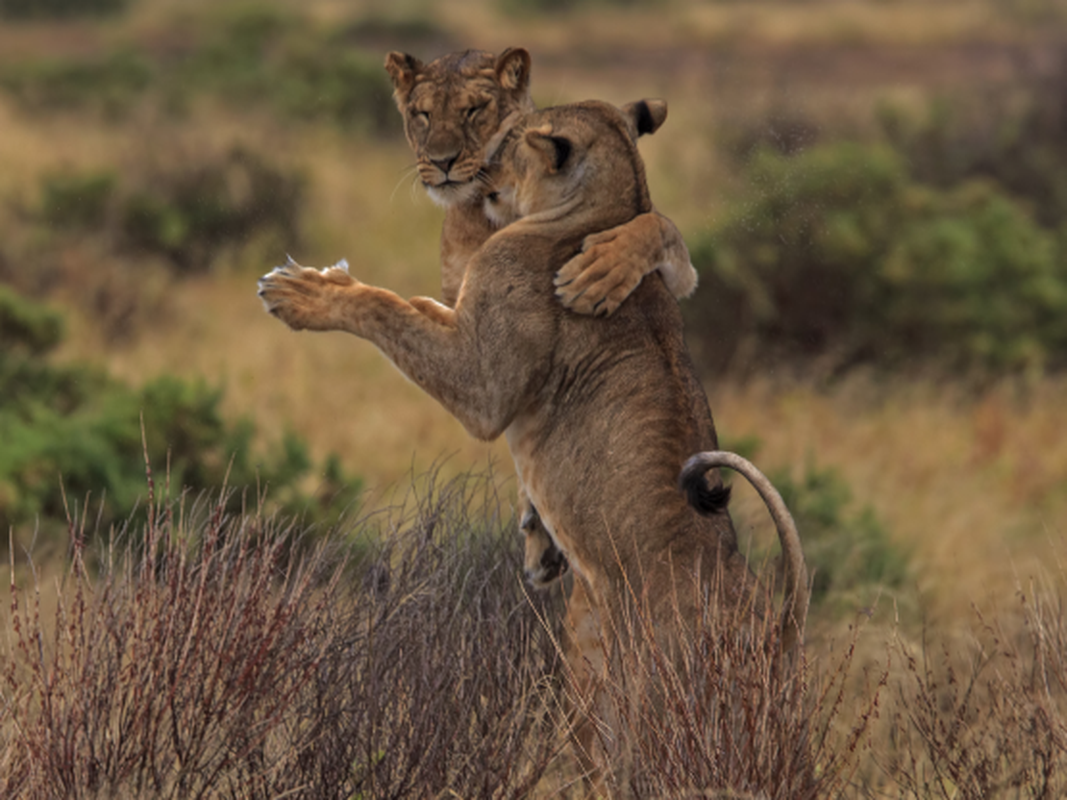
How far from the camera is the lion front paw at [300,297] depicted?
464cm

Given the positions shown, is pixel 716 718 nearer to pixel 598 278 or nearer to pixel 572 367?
pixel 572 367

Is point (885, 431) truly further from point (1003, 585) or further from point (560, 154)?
point (560, 154)

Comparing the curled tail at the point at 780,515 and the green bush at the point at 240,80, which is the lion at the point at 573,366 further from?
the green bush at the point at 240,80

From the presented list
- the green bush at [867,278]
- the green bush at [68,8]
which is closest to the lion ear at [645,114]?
the green bush at [867,278]

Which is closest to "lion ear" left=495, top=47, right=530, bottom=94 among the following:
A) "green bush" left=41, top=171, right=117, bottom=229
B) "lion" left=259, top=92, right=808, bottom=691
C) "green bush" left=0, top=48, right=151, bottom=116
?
"lion" left=259, top=92, right=808, bottom=691

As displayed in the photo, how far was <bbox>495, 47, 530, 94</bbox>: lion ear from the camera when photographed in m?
4.88

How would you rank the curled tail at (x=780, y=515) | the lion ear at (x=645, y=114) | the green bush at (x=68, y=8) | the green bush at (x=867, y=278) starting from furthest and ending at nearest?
1. the green bush at (x=68, y=8)
2. the green bush at (x=867, y=278)
3. the lion ear at (x=645, y=114)
4. the curled tail at (x=780, y=515)

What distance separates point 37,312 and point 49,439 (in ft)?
11.5

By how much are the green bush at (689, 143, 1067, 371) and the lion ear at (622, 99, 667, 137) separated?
9.08 meters

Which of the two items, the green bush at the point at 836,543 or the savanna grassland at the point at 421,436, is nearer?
the savanna grassland at the point at 421,436

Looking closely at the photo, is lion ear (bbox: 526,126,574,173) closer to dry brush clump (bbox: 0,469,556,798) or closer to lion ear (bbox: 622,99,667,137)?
lion ear (bbox: 622,99,667,137)

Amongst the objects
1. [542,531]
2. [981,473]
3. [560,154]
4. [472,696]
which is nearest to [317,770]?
[472,696]

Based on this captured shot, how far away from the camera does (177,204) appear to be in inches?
755

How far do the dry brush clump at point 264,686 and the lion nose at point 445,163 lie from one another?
1.20m
